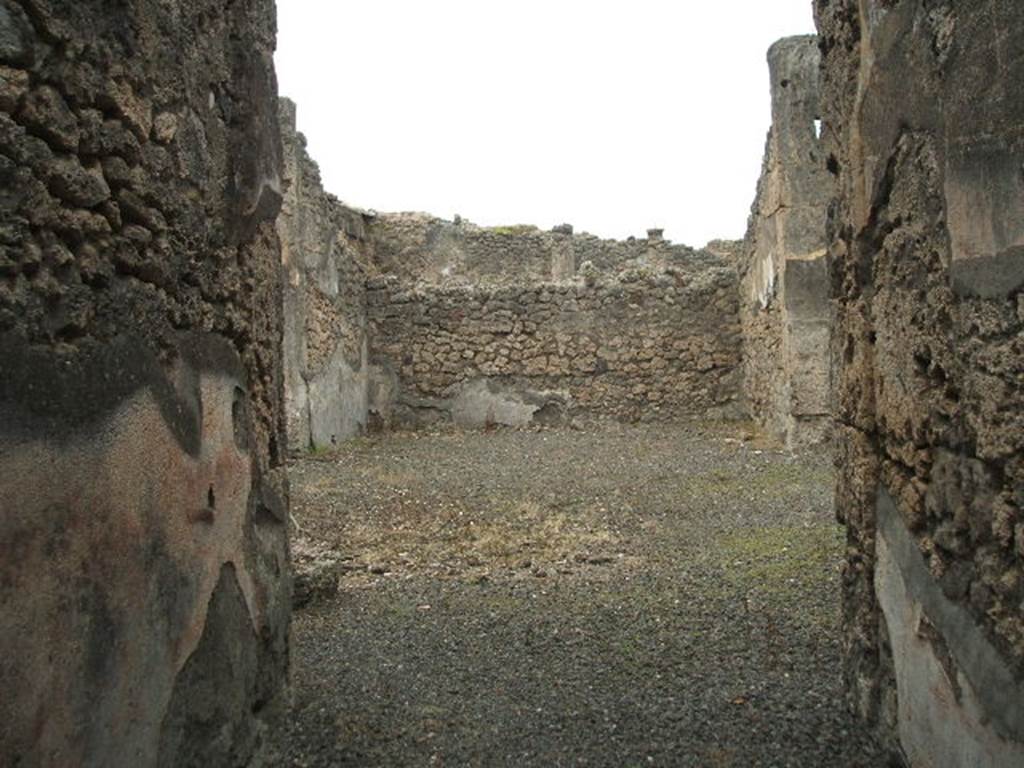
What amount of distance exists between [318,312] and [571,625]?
6.58m

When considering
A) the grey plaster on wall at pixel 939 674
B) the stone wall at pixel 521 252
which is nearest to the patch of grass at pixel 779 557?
the grey plaster on wall at pixel 939 674

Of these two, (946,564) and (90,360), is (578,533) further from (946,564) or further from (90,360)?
(90,360)

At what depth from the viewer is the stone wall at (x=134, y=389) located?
1.41 metres

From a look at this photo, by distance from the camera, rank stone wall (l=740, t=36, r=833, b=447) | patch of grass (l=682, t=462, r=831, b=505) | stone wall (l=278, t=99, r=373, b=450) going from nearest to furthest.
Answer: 1. patch of grass (l=682, t=462, r=831, b=505)
2. stone wall (l=740, t=36, r=833, b=447)
3. stone wall (l=278, t=99, r=373, b=450)

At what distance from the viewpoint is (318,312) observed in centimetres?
939

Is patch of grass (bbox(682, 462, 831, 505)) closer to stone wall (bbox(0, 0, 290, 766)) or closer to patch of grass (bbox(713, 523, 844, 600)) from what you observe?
patch of grass (bbox(713, 523, 844, 600))

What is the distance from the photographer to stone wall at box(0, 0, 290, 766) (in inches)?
55.6

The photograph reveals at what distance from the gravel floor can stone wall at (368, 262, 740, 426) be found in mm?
4443

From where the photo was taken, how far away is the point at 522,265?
57.4ft

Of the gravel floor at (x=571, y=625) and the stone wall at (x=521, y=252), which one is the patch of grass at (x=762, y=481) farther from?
the stone wall at (x=521, y=252)

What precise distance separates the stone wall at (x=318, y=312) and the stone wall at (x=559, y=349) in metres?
0.63

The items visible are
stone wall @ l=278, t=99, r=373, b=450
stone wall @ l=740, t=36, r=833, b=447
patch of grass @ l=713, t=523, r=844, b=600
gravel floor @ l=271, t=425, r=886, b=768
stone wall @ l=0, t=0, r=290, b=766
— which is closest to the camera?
stone wall @ l=0, t=0, r=290, b=766

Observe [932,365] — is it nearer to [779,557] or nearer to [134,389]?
[134,389]

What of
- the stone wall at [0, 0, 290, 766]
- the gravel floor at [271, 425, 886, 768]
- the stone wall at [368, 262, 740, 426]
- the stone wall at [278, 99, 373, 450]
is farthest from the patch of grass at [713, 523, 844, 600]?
the stone wall at [368, 262, 740, 426]
